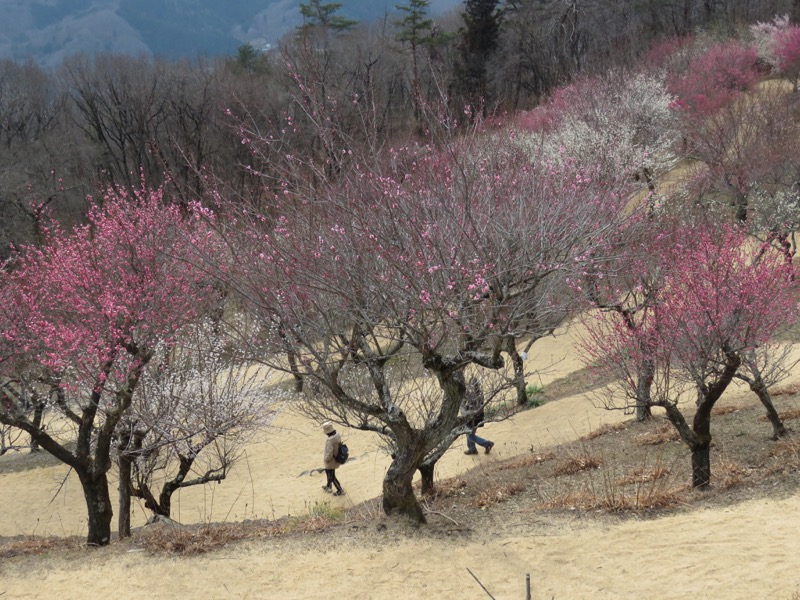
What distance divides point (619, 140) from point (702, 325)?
20159 millimetres

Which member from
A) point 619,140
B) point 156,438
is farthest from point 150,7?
point 156,438

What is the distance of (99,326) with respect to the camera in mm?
12500

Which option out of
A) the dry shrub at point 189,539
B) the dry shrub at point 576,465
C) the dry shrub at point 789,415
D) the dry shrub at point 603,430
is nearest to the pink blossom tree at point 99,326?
the dry shrub at point 189,539

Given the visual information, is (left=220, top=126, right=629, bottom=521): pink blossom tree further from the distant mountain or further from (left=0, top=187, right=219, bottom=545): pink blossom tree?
the distant mountain

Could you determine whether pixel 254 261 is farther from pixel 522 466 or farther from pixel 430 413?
pixel 522 466

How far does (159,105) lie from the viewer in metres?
41.5

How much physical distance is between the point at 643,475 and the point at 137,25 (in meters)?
198

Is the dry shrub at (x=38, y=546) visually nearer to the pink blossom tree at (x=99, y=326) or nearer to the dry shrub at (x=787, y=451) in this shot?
the pink blossom tree at (x=99, y=326)

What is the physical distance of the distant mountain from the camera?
15400cm

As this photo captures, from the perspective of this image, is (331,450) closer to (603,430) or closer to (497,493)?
(497,493)

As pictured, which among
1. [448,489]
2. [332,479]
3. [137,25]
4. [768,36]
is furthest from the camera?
[137,25]

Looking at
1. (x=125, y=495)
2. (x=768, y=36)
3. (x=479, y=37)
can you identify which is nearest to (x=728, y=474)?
(x=125, y=495)

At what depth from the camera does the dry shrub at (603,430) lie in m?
13.1

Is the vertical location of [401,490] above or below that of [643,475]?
above
